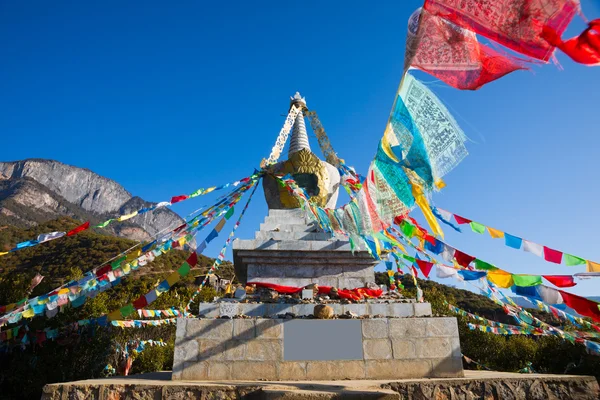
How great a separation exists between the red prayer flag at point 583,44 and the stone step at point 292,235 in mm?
6163

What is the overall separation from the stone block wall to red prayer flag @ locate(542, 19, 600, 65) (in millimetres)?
4239

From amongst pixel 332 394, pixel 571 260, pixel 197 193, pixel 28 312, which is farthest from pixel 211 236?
pixel 571 260

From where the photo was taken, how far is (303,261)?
8.14 metres

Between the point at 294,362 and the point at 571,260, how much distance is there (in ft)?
14.6

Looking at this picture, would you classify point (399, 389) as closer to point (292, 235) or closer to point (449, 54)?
point (449, 54)

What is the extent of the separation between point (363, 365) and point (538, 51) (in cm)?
450

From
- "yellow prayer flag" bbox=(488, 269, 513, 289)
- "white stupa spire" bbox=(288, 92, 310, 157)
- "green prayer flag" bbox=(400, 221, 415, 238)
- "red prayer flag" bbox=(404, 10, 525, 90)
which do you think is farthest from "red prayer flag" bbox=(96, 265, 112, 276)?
"yellow prayer flag" bbox=(488, 269, 513, 289)

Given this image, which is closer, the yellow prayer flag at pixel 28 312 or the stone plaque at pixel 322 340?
the stone plaque at pixel 322 340

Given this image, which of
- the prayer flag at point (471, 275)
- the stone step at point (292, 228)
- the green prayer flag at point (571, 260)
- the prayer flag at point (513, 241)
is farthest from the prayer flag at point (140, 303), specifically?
the green prayer flag at point (571, 260)

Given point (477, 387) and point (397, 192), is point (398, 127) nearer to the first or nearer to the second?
point (397, 192)

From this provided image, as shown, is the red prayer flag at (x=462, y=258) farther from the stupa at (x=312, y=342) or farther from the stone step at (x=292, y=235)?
the stone step at (x=292, y=235)

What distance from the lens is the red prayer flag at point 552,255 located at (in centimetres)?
551

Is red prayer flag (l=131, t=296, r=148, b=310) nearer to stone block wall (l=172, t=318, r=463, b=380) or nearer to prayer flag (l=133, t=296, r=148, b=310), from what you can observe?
prayer flag (l=133, t=296, r=148, b=310)

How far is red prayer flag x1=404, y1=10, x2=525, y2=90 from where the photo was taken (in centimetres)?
345
